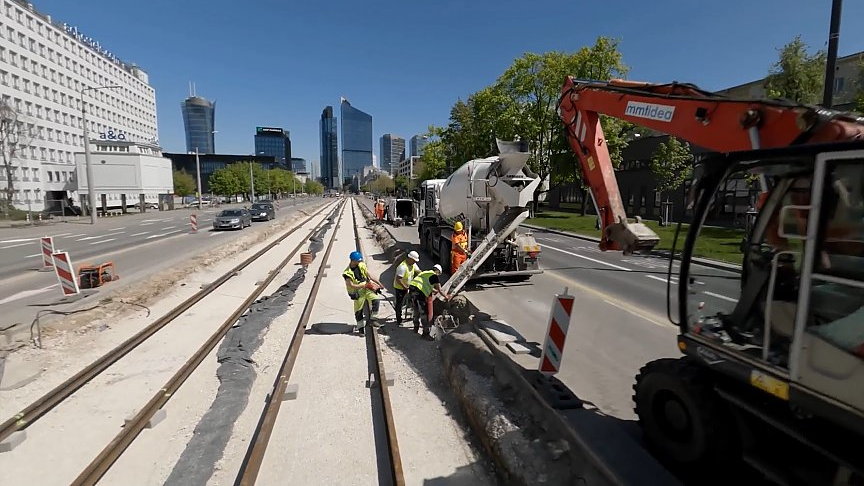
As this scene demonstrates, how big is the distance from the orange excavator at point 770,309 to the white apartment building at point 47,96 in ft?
179

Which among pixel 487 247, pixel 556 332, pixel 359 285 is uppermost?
pixel 487 247

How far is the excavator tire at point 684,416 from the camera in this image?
3330mm

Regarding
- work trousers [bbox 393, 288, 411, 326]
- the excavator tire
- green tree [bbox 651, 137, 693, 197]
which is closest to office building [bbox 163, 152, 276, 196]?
green tree [bbox 651, 137, 693, 197]

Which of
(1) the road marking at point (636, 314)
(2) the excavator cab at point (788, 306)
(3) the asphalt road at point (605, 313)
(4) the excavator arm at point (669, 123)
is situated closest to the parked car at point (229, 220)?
(3) the asphalt road at point (605, 313)

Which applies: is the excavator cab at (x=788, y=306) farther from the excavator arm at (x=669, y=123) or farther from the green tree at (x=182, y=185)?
the green tree at (x=182, y=185)

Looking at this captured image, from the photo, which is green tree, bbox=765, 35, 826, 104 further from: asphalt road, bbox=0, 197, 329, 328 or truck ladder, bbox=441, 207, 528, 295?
asphalt road, bbox=0, 197, 329, 328

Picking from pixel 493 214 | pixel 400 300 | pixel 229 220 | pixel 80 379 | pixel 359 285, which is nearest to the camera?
pixel 80 379

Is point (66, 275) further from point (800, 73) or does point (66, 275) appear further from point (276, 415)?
point (800, 73)

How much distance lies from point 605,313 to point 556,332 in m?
4.20

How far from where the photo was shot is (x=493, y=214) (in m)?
11.0

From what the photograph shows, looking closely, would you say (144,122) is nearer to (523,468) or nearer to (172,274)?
(172,274)

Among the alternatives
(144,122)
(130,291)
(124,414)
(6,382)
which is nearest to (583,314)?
(124,414)

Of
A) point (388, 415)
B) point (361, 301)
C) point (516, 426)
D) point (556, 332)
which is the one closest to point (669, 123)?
point (556, 332)

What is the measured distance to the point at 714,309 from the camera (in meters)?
3.58
